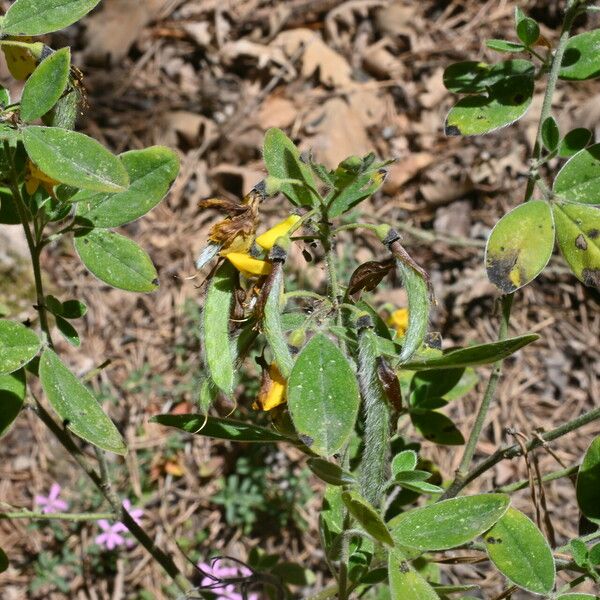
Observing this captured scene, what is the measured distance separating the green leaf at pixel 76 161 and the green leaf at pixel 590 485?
30.1 inches

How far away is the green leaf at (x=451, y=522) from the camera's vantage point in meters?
0.97

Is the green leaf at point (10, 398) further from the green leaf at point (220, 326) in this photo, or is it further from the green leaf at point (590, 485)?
the green leaf at point (590, 485)

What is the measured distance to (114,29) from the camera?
11.7 ft

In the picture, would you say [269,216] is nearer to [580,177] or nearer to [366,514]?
[580,177]

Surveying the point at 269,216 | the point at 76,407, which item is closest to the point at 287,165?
the point at 76,407

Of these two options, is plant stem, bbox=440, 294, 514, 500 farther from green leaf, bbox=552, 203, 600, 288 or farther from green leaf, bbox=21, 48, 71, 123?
green leaf, bbox=21, 48, 71, 123

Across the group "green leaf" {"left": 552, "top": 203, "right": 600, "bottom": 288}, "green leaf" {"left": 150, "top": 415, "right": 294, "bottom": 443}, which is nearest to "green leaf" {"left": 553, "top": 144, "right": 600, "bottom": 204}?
"green leaf" {"left": 552, "top": 203, "right": 600, "bottom": 288}

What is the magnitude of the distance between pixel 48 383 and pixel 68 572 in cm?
154

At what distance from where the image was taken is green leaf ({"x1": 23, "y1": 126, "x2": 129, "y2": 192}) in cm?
90

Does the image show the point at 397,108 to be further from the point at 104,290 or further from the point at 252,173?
the point at 104,290

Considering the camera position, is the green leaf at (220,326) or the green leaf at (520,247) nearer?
the green leaf at (220,326)

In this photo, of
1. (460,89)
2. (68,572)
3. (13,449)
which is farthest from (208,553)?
(460,89)

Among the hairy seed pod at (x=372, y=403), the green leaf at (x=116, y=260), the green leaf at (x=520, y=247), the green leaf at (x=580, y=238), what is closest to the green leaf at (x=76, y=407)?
the green leaf at (x=116, y=260)

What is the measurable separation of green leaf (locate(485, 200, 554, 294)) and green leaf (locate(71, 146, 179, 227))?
487mm
